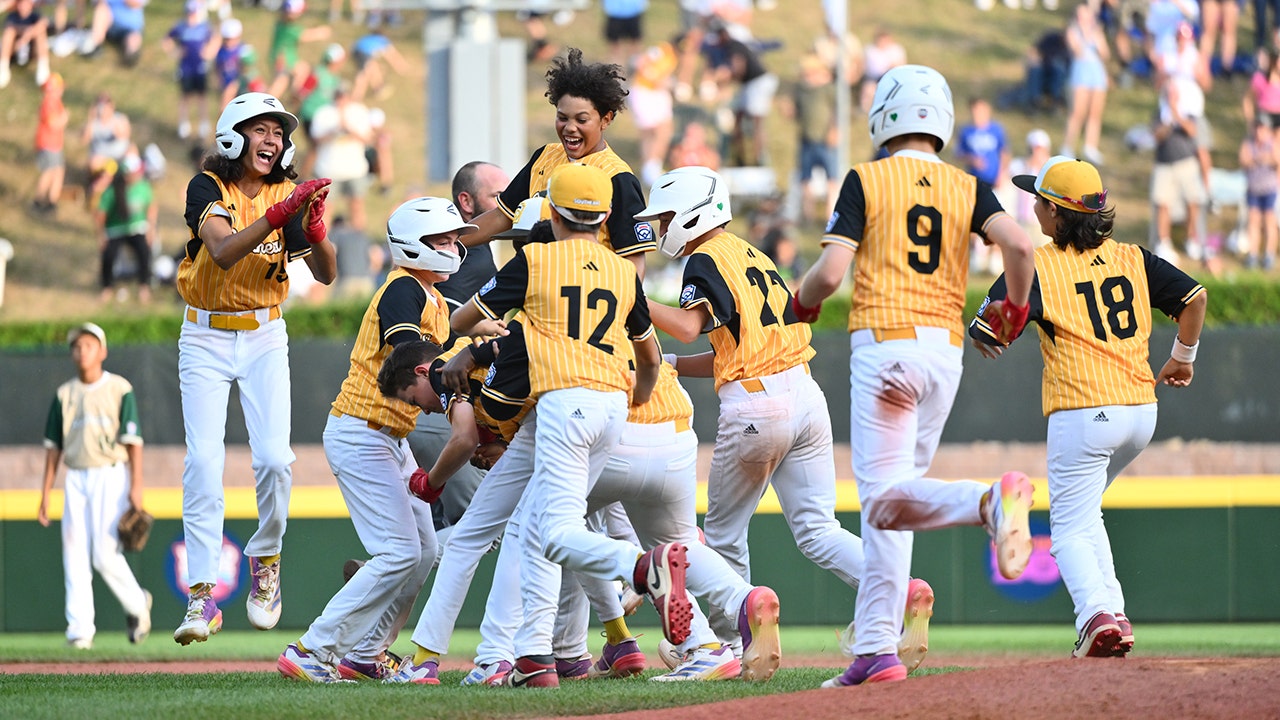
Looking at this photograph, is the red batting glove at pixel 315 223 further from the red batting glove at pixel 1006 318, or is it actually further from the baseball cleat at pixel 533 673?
the red batting glove at pixel 1006 318

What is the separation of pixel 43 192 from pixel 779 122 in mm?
10605

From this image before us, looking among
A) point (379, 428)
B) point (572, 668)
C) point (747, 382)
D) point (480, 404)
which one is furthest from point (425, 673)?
point (747, 382)

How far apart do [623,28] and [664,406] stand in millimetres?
16814

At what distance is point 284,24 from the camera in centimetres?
2225

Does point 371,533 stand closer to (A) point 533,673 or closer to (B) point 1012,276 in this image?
(A) point 533,673

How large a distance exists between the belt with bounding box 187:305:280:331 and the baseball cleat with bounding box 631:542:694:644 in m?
2.72

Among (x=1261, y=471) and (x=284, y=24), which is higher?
(x=284, y=24)

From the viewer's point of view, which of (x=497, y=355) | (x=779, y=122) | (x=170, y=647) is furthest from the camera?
(x=779, y=122)

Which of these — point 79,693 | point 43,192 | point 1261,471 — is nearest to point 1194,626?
point 1261,471

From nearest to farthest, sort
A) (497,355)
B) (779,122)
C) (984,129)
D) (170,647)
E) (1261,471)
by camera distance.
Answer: (497,355) → (170,647) → (1261,471) → (984,129) → (779,122)

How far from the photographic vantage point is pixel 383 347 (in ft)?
24.3

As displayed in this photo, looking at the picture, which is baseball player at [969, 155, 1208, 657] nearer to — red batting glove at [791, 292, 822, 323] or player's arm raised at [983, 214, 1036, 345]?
player's arm raised at [983, 214, 1036, 345]

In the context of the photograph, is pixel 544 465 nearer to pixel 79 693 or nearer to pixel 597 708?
pixel 597 708

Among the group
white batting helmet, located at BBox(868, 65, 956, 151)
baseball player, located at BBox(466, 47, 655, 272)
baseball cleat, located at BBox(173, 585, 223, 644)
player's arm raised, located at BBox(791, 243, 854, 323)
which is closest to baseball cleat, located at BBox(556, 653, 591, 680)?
baseball cleat, located at BBox(173, 585, 223, 644)
